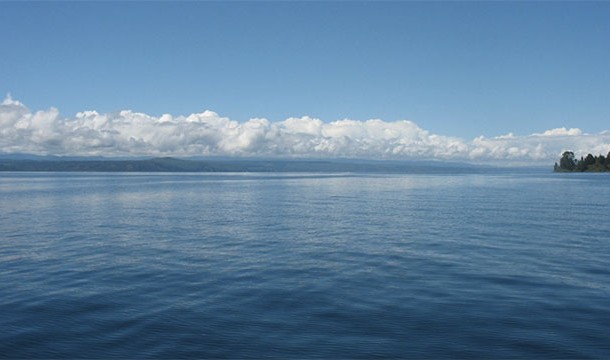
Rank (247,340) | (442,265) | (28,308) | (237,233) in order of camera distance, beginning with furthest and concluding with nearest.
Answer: (237,233) → (442,265) → (28,308) → (247,340)

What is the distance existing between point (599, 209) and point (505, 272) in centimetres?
4591

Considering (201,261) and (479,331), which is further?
(201,261)

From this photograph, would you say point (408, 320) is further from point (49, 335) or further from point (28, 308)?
point (28, 308)

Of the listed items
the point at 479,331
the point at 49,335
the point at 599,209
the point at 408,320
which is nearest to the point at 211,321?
the point at 49,335

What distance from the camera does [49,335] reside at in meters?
18.0

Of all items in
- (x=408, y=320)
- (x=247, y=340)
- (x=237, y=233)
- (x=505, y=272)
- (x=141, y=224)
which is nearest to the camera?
(x=247, y=340)

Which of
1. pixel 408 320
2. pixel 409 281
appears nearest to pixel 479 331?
pixel 408 320

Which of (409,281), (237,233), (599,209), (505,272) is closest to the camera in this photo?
(409,281)

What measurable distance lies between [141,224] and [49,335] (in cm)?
3426

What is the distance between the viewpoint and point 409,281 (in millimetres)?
25250

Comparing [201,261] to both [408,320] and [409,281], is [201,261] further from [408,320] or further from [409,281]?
[408,320]

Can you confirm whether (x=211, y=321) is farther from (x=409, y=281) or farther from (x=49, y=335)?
(x=409, y=281)

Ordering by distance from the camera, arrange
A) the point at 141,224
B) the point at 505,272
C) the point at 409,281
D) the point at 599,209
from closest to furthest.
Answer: the point at 409,281 → the point at 505,272 → the point at 141,224 → the point at 599,209

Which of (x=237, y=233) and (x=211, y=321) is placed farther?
(x=237, y=233)
